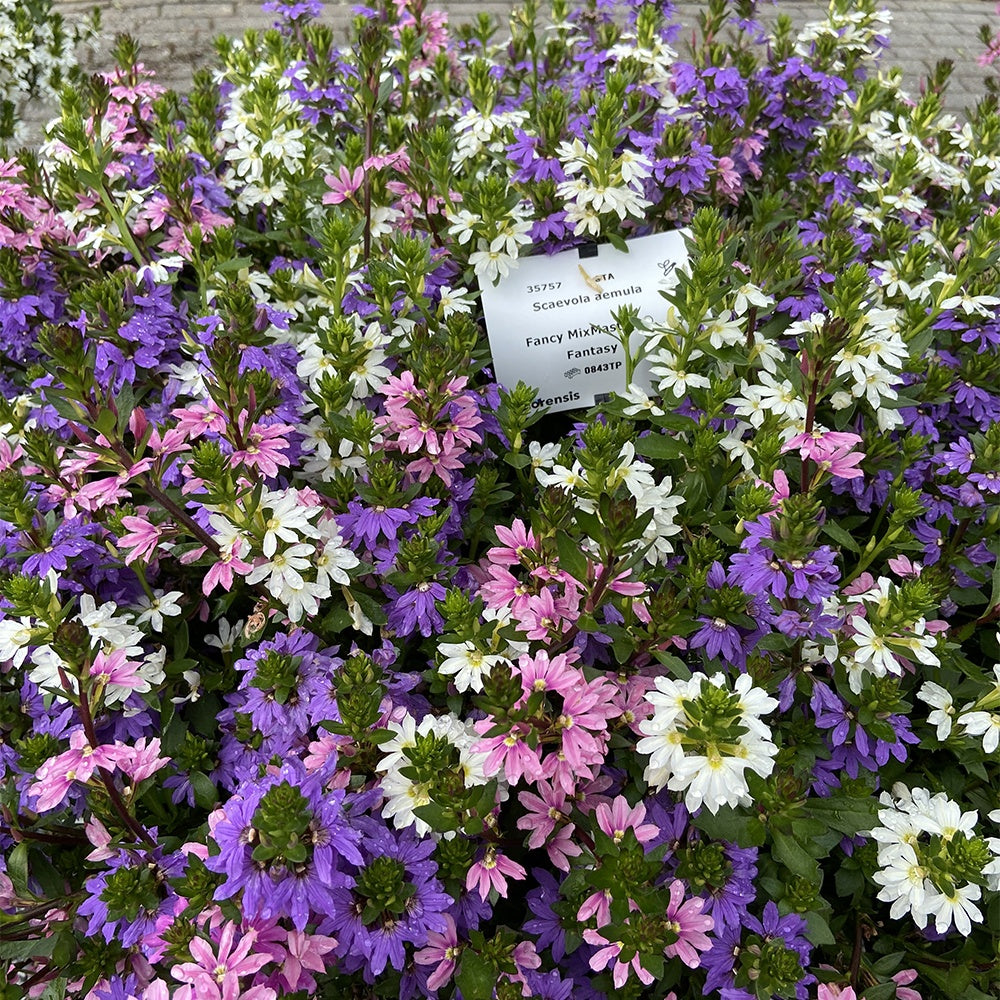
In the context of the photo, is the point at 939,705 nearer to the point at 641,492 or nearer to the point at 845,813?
the point at 845,813

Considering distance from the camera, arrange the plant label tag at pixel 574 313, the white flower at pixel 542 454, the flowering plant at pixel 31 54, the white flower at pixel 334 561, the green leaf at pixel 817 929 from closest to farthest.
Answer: the green leaf at pixel 817 929 → the white flower at pixel 334 561 → the white flower at pixel 542 454 → the plant label tag at pixel 574 313 → the flowering plant at pixel 31 54

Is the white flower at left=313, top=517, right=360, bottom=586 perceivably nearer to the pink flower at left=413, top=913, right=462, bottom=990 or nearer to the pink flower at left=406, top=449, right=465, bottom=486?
the pink flower at left=406, top=449, right=465, bottom=486

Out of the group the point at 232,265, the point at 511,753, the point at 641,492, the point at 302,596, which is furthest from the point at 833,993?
the point at 232,265

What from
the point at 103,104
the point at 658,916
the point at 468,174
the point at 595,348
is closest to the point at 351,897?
the point at 658,916

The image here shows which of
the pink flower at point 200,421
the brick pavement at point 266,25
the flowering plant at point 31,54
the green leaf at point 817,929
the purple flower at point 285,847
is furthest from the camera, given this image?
the brick pavement at point 266,25

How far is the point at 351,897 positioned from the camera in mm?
1357

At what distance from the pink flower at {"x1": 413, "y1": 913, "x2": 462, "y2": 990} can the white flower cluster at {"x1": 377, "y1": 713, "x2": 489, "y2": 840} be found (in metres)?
0.16

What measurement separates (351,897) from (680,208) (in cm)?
201

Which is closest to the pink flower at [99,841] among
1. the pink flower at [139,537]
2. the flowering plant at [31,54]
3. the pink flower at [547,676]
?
the pink flower at [139,537]

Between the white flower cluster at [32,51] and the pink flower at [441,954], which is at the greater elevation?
the white flower cluster at [32,51]

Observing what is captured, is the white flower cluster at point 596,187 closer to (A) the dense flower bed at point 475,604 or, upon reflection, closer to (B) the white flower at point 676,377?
(A) the dense flower bed at point 475,604

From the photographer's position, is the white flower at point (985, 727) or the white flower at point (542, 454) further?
the white flower at point (542, 454)

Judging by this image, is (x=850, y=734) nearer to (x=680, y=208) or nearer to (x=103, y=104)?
(x=680, y=208)

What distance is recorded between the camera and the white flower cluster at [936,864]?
137cm
